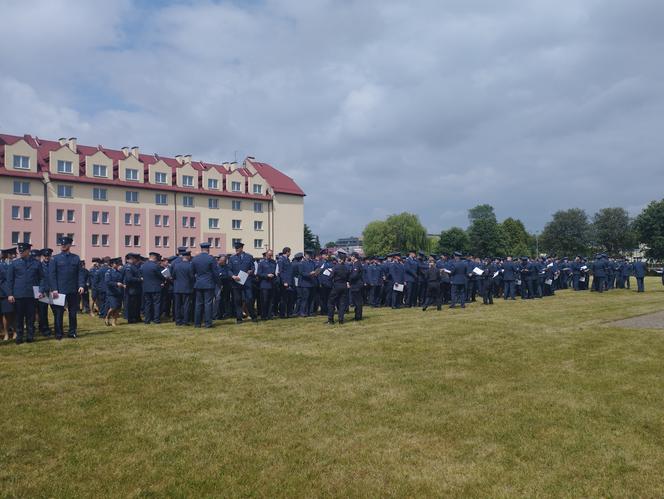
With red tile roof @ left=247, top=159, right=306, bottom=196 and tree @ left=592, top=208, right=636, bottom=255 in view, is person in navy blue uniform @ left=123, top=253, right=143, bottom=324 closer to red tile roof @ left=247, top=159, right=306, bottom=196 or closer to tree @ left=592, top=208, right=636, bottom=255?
red tile roof @ left=247, top=159, right=306, bottom=196

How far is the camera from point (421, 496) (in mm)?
4566

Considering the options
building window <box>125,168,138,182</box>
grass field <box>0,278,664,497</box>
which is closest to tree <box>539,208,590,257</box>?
building window <box>125,168,138,182</box>

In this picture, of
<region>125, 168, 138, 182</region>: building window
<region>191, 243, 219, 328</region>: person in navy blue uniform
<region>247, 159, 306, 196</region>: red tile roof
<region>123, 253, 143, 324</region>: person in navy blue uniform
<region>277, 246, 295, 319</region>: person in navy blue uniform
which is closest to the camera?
<region>191, 243, 219, 328</region>: person in navy blue uniform

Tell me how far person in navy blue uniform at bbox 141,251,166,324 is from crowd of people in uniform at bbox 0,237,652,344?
29 millimetres

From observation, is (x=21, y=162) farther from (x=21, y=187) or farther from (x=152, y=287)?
(x=152, y=287)

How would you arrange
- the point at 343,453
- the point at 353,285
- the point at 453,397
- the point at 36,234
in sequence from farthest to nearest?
the point at 36,234
the point at 353,285
the point at 453,397
the point at 343,453

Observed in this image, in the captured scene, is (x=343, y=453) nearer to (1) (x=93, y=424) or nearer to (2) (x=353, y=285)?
(1) (x=93, y=424)

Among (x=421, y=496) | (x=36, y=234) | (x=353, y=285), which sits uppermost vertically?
(x=36, y=234)

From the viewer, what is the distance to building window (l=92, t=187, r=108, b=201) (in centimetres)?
5725

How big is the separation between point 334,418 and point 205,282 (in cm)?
868

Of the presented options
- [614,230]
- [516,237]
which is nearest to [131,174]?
[516,237]

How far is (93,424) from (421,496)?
155 inches

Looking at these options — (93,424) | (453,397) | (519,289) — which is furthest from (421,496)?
(519,289)

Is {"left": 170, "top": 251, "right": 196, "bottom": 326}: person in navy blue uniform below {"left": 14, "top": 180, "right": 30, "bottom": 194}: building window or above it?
below
